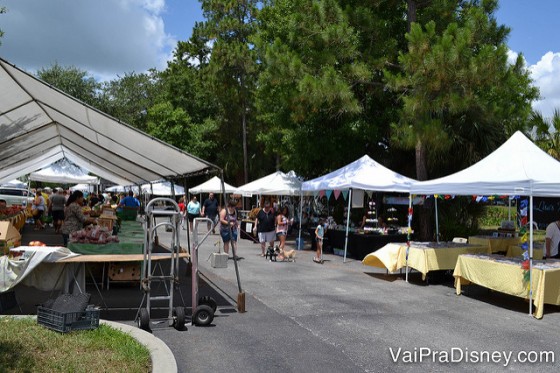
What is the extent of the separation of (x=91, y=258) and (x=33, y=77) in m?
2.48

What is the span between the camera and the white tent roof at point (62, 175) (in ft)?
82.6

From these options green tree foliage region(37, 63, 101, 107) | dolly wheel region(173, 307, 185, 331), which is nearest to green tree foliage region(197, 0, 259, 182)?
green tree foliage region(37, 63, 101, 107)

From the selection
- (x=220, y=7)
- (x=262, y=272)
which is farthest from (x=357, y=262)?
(x=220, y=7)

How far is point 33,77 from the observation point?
6539 mm

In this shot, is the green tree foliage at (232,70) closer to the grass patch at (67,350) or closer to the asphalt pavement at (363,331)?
the asphalt pavement at (363,331)

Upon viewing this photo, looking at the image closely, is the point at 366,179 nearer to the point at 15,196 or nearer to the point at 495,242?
the point at 495,242

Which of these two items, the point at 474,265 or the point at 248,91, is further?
the point at 248,91

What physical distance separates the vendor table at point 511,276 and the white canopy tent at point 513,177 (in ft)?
0.55

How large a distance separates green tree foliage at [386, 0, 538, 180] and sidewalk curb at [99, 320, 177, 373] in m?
9.69

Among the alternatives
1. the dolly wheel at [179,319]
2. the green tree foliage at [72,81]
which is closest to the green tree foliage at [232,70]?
the green tree foliage at [72,81]

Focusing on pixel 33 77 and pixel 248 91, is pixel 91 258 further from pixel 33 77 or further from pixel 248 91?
pixel 248 91

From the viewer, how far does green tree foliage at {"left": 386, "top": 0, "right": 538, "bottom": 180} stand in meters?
12.9

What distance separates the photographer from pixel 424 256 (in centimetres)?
1065

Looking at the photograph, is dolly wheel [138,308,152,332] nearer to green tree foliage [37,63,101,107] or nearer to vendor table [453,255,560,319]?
vendor table [453,255,560,319]
